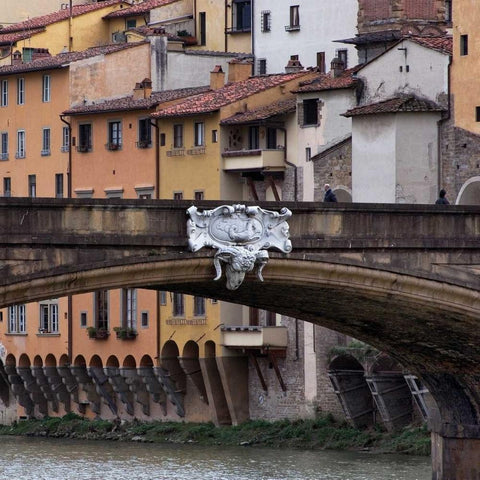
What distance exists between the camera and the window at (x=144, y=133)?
261 feet

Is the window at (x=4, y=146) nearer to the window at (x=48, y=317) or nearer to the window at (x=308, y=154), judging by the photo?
the window at (x=48, y=317)

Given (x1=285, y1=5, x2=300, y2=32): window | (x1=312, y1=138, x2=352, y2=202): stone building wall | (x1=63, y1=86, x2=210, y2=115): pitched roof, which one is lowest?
(x1=312, y1=138, x2=352, y2=202): stone building wall

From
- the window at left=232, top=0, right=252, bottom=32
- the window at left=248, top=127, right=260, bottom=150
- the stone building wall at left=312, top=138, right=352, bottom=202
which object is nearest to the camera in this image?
the stone building wall at left=312, top=138, right=352, bottom=202

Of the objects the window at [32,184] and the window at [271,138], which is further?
the window at [32,184]

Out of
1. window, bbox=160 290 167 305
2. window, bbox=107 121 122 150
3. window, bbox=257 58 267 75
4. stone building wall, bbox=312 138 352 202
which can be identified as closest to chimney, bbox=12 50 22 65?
window, bbox=107 121 122 150

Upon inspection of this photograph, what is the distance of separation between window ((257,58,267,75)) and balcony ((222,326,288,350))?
28.0 ft

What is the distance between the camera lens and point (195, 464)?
222 feet

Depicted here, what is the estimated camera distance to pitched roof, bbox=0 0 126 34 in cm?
8981

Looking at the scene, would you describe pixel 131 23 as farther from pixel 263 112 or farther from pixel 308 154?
pixel 308 154

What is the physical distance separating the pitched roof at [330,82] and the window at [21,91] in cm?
1309

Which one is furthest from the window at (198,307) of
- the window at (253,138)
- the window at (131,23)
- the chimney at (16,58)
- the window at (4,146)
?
the window at (131,23)

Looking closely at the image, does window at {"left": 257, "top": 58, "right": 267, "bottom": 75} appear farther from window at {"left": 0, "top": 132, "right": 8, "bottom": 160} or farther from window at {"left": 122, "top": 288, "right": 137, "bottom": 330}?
window at {"left": 0, "top": 132, "right": 8, "bottom": 160}

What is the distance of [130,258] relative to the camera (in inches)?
1800

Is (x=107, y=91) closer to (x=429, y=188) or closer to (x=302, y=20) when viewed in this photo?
(x=302, y=20)
